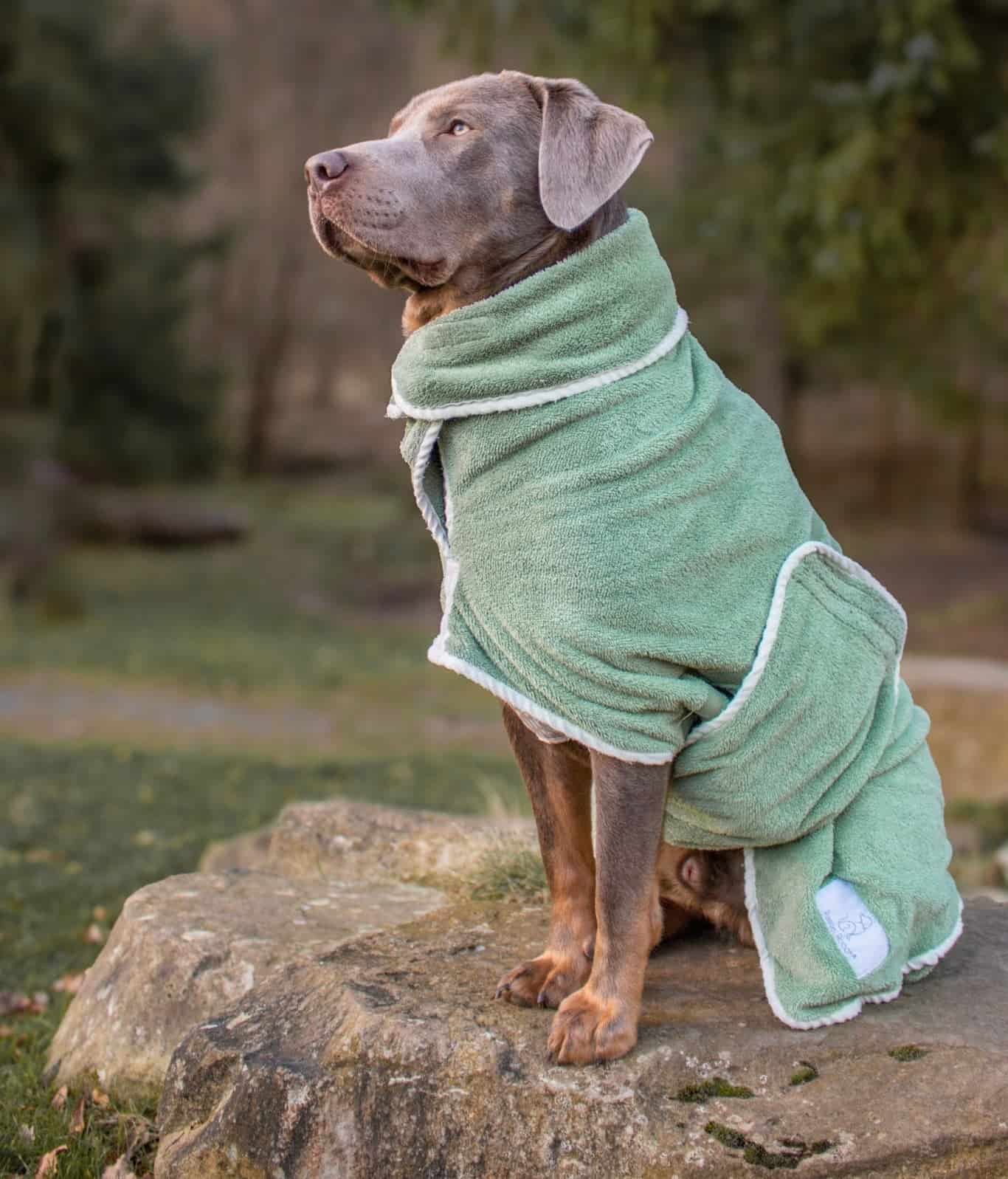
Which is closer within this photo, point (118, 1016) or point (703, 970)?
point (703, 970)

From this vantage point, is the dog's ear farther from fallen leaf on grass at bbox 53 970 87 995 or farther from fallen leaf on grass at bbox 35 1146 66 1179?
fallen leaf on grass at bbox 53 970 87 995

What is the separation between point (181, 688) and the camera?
1041 centimetres

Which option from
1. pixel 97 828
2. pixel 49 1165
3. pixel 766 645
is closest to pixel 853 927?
pixel 766 645

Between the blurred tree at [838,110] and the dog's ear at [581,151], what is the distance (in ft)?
17.5

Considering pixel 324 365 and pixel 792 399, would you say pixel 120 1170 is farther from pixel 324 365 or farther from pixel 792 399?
pixel 324 365

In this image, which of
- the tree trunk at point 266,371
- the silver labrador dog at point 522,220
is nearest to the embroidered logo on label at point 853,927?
the silver labrador dog at point 522,220

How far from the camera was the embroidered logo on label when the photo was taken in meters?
2.70

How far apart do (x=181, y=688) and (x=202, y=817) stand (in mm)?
4084

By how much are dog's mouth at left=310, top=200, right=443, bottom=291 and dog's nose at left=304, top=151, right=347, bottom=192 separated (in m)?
0.04

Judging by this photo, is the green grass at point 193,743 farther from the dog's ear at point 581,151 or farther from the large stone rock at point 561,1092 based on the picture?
the dog's ear at point 581,151

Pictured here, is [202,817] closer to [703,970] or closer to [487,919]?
[487,919]

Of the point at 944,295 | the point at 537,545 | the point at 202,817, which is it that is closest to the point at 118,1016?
the point at 537,545

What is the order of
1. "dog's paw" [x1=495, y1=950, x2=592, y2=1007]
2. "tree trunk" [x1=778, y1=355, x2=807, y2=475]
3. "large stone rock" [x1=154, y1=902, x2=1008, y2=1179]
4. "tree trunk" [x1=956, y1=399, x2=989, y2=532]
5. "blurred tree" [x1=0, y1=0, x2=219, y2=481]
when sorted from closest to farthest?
"large stone rock" [x1=154, y1=902, x2=1008, y2=1179], "dog's paw" [x1=495, y1=950, x2=592, y2=1007], "blurred tree" [x1=0, y1=0, x2=219, y2=481], "tree trunk" [x1=778, y1=355, x2=807, y2=475], "tree trunk" [x1=956, y1=399, x2=989, y2=532]

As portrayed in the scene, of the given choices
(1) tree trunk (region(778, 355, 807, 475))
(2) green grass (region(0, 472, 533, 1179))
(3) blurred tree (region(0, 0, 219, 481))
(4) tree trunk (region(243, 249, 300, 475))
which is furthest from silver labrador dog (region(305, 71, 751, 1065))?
(4) tree trunk (region(243, 249, 300, 475))
